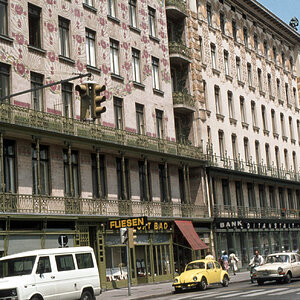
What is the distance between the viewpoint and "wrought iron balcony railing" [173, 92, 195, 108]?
4284 cm

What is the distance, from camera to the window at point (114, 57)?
36.9m

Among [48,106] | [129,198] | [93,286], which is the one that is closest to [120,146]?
[129,198]

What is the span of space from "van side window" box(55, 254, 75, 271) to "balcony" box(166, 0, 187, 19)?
999 inches

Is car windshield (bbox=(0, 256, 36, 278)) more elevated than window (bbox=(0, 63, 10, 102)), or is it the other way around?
window (bbox=(0, 63, 10, 102))

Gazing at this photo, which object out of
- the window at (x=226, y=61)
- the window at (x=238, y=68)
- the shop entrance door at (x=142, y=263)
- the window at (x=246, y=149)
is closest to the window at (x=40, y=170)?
the shop entrance door at (x=142, y=263)

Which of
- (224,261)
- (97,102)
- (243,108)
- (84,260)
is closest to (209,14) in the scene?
(243,108)

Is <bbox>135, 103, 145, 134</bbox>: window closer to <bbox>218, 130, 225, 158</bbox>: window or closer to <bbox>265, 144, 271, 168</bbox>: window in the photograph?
<bbox>218, 130, 225, 158</bbox>: window

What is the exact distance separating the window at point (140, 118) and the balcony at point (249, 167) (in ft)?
24.3

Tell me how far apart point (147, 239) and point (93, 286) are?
1387 cm

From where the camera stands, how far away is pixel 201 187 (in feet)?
143

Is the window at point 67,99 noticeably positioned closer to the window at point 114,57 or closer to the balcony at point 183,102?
the window at point 114,57

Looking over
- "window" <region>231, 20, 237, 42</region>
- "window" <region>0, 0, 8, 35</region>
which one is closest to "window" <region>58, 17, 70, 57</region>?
"window" <region>0, 0, 8, 35</region>

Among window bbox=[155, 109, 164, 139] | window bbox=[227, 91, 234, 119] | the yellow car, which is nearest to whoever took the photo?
the yellow car

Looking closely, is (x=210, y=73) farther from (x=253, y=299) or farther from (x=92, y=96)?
(x=92, y=96)
